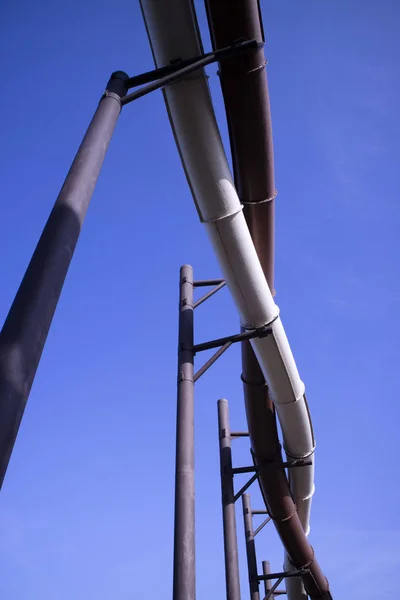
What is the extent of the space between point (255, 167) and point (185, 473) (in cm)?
284

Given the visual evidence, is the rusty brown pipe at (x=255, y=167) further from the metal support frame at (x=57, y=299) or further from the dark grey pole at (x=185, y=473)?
the dark grey pole at (x=185, y=473)

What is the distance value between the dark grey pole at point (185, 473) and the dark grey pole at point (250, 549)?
5.35 metres

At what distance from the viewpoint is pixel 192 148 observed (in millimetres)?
4273

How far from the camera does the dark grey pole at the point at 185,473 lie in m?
3.70

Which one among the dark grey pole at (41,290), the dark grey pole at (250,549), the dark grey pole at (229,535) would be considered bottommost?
the dark grey pole at (41,290)

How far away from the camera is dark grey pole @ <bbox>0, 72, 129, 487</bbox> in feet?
5.29

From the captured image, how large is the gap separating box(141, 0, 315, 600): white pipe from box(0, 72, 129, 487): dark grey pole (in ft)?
5.09

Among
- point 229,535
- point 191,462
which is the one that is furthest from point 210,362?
point 229,535

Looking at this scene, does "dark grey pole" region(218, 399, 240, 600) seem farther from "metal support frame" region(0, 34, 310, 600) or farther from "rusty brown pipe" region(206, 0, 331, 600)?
"metal support frame" region(0, 34, 310, 600)

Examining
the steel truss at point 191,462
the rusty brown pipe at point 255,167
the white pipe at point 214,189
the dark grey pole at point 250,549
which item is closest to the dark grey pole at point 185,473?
the steel truss at point 191,462

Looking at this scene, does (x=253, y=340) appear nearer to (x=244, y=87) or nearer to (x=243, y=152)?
(x=243, y=152)

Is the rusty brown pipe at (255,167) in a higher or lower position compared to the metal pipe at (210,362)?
higher

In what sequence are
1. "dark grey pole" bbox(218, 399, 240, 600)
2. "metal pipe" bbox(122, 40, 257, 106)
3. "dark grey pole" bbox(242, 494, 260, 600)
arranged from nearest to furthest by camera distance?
1. "metal pipe" bbox(122, 40, 257, 106)
2. "dark grey pole" bbox(218, 399, 240, 600)
3. "dark grey pole" bbox(242, 494, 260, 600)

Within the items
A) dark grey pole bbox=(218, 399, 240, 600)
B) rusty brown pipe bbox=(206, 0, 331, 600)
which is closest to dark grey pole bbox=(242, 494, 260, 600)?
rusty brown pipe bbox=(206, 0, 331, 600)
